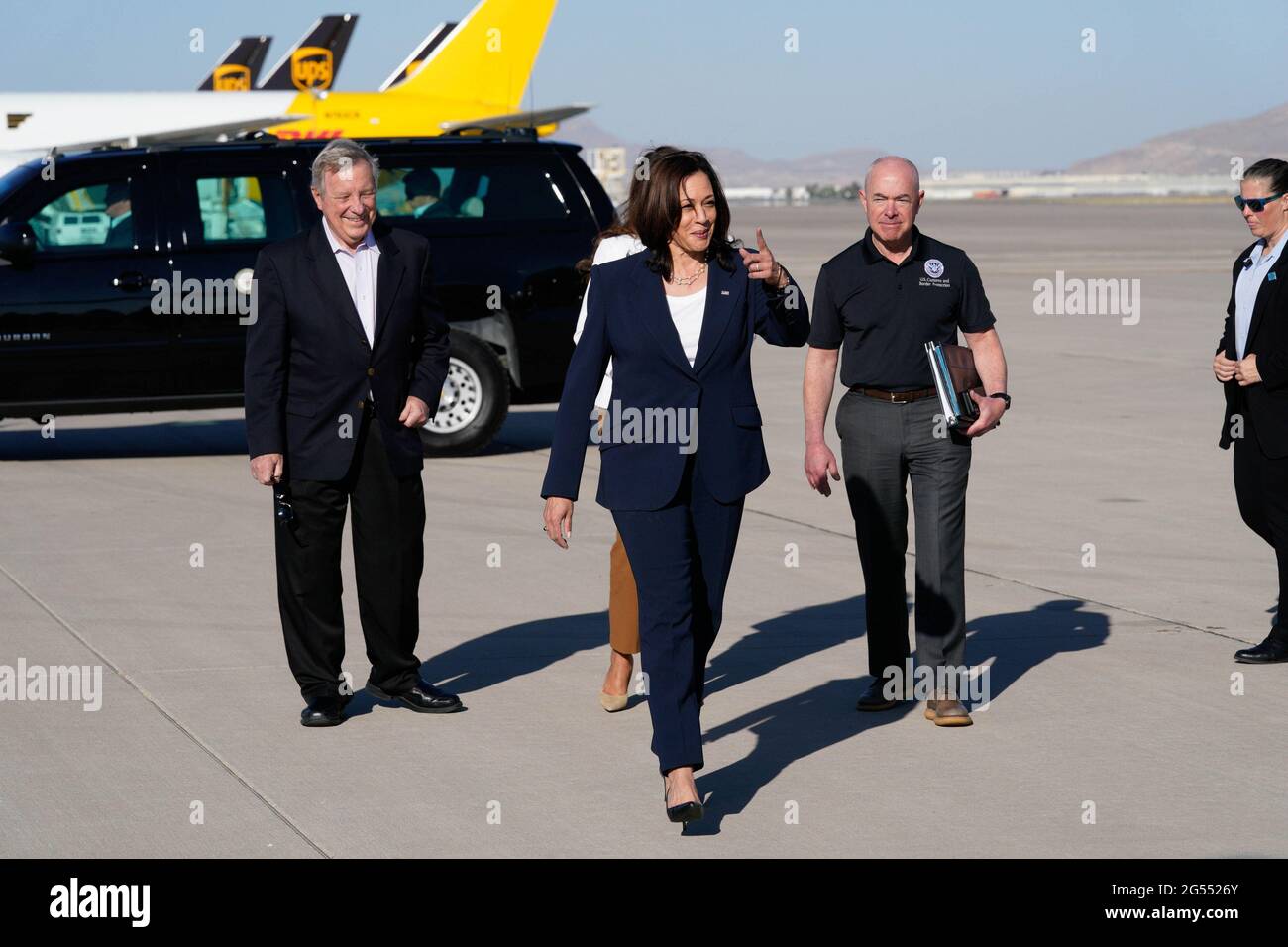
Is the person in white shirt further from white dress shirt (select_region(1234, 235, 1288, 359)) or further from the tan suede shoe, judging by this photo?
white dress shirt (select_region(1234, 235, 1288, 359))

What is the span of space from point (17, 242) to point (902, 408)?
307 inches

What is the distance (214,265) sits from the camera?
12578 millimetres

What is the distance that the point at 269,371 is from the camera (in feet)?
21.2

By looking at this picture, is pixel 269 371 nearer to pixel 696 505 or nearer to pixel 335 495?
pixel 335 495

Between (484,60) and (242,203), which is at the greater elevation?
(484,60)

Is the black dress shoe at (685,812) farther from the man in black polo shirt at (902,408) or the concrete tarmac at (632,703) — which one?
the man in black polo shirt at (902,408)

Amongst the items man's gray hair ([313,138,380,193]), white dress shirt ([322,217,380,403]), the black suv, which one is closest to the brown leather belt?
white dress shirt ([322,217,380,403])

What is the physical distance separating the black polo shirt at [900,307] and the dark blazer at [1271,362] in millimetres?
1413

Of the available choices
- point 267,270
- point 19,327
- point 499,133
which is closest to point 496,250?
point 499,133

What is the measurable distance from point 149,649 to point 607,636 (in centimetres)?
187

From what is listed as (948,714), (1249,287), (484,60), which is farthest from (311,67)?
(948,714)

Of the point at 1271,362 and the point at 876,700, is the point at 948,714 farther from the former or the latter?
the point at 1271,362

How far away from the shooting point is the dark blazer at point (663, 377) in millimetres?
5246

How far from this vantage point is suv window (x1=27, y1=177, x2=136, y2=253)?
12602 millimetres
